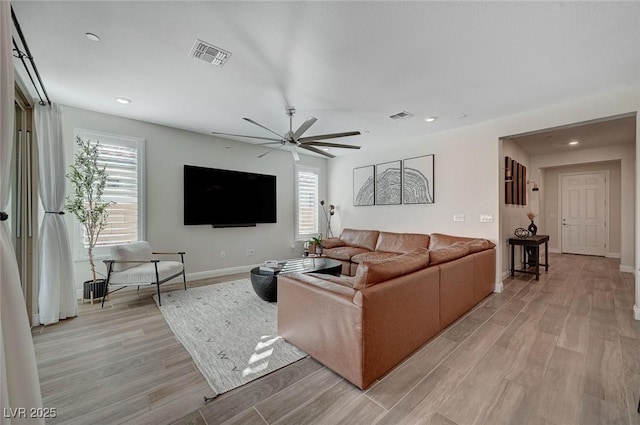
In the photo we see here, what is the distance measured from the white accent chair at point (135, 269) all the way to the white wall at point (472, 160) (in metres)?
4.14

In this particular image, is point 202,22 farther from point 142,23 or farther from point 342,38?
point 342,38

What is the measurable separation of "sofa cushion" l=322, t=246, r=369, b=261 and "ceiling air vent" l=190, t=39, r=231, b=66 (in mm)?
3658

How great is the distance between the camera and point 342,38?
2191 millimetres

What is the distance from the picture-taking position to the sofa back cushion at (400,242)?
489 cm

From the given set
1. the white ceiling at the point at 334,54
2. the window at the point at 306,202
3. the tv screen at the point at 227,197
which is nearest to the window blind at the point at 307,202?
the window at the point at 306,202

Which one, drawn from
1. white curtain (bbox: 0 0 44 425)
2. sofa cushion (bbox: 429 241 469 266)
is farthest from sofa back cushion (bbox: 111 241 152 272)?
sofa cushion (bbox: 429 241 469 266)

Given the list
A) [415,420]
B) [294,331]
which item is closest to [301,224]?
[294,331]

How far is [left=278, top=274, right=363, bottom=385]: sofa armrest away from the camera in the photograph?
1.87 meters

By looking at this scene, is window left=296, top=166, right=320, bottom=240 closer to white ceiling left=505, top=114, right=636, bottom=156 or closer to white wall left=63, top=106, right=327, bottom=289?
white wall left=63, top=106, right=327, bottom=289

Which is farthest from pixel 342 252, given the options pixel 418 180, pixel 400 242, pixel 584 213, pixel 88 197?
pixel 584 213

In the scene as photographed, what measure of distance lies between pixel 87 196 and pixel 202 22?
3090 mm

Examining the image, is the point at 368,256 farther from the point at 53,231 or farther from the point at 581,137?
the point at 581,137

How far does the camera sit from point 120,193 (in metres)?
4.07

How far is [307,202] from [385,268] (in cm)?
467
